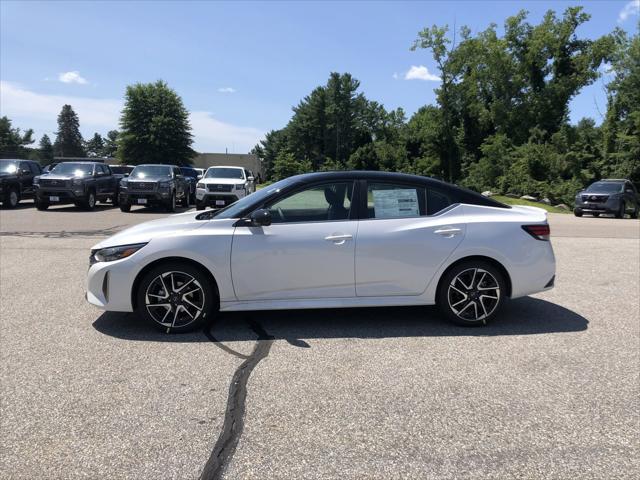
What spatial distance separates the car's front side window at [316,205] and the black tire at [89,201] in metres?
17.0

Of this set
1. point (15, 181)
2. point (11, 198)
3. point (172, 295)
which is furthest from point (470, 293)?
point (15, 181)

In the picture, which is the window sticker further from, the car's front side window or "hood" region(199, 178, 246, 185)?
"hood" region(199, 178, 246, 185)

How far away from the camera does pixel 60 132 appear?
478 feet

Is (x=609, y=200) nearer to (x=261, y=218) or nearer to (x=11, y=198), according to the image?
(x=261, y=218)

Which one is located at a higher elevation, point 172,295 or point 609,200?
point 609,200

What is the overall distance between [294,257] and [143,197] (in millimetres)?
15943

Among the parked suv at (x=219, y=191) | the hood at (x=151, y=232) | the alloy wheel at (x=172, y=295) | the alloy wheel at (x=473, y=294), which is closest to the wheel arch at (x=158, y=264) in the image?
the alloy wheel at (x=172, y=295)

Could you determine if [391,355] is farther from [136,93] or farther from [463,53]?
[136,93]

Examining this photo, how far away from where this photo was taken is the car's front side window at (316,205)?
16.9 feet

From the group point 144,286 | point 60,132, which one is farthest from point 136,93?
point 60,132

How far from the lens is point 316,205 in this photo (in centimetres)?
521

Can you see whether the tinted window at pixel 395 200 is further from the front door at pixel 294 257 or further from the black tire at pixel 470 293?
the black tire at pixel 470 293

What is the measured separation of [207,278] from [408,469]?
283 cm

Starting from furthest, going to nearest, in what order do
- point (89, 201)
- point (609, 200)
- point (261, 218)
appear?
point (609, 200), point (89, 201), point (261, 218)
